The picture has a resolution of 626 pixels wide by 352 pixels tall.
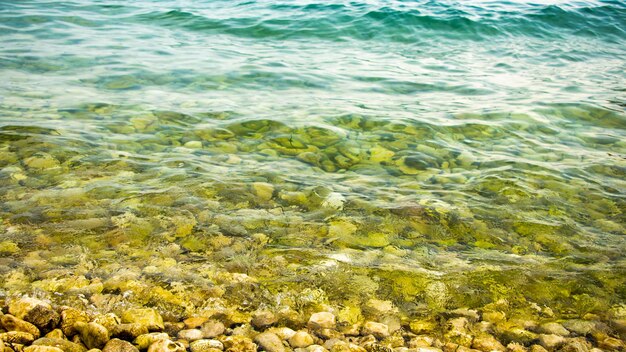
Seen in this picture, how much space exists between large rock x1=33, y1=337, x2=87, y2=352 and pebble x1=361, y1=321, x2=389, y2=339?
159 cm

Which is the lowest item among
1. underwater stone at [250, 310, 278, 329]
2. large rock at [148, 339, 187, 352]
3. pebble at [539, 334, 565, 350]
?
pebble at [539, 334, 565, 350]

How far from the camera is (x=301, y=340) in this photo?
106 inches

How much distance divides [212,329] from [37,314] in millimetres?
968

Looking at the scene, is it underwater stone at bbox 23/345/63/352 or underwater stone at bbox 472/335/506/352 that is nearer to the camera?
underwater stone at bbox 23/345/63/352

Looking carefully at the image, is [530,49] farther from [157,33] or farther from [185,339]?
[185,339]

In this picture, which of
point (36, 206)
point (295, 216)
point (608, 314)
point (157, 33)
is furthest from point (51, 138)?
point (157, 33)

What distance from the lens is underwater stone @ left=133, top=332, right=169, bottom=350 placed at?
2.48 metres

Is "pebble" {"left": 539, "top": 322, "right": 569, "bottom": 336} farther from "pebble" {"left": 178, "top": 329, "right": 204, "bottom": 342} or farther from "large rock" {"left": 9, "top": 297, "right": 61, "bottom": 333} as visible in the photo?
"large rock" {"left": 9, "top": 297, "right": 61, "bottom": 333}

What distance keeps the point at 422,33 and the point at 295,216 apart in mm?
12152

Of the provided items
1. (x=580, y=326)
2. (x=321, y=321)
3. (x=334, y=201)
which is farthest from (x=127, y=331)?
(x=580, y=326)

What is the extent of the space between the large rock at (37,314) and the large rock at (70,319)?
0.04 m

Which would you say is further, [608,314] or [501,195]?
[501,195]

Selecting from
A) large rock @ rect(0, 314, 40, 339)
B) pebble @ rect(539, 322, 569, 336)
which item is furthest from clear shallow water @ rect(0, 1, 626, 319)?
large rock @ rect(0, 314, 40, 339)

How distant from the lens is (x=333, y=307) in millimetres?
3064
